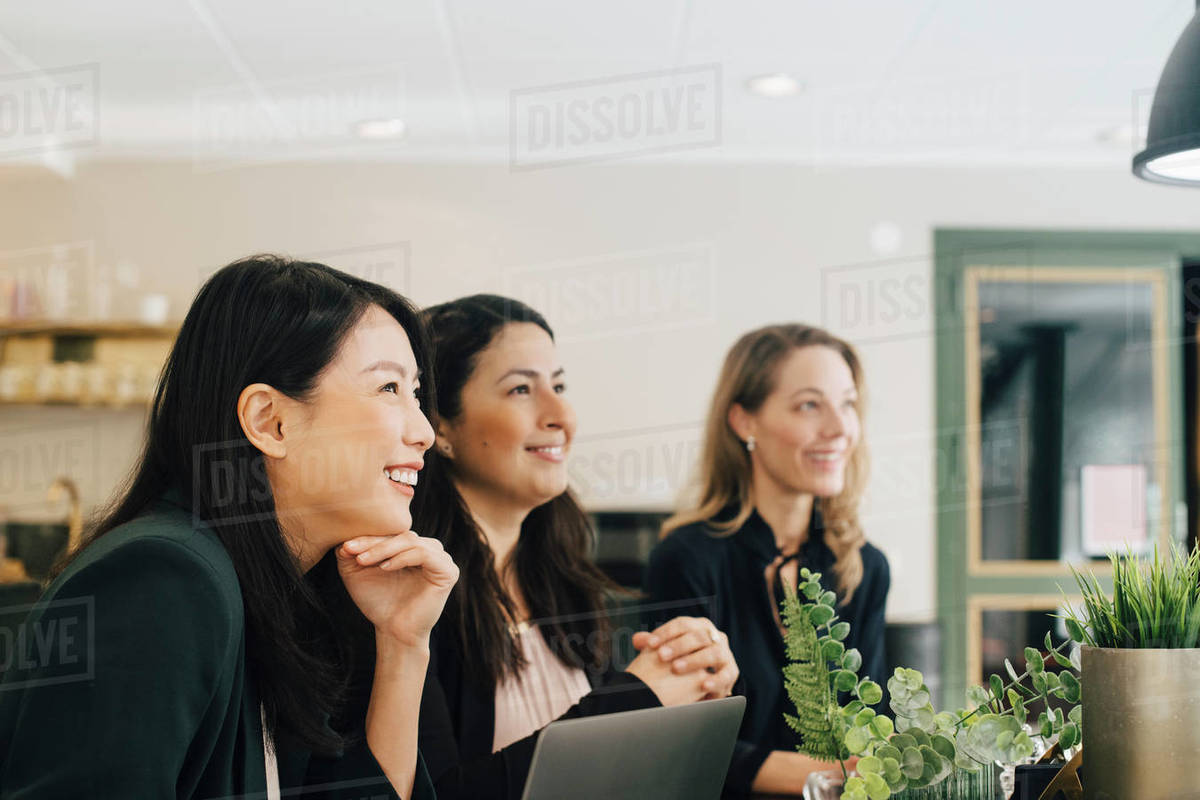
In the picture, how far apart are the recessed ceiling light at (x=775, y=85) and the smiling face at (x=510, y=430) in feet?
8.14

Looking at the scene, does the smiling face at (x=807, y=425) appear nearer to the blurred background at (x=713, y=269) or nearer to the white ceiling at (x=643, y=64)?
the white ceiling at (x=643, y=64)

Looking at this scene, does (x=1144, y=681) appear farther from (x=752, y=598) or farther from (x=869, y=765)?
(x=752, y=598)

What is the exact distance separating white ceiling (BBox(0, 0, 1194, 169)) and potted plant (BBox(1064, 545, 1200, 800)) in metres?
2.63

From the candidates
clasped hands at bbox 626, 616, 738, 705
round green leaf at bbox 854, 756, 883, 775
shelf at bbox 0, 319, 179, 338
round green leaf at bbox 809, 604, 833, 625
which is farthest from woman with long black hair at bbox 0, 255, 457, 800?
shelf at bbox 0, 319, 179, 338

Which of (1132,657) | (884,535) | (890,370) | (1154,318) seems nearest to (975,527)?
(884,535)

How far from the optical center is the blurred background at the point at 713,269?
4.39 metres

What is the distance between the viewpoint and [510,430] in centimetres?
182

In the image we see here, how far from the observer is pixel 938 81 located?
13.4ft

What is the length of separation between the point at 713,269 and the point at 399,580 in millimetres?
3467

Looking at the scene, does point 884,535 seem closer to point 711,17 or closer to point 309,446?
point 711,17

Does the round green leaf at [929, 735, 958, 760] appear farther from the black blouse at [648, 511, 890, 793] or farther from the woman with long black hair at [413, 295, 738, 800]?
the black blouse at [648, 511, 890, 793]

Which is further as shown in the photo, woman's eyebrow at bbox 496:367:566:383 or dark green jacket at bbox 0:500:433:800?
woman's eyebrow at bbox 496:367:566:383

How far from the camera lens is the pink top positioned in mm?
1661

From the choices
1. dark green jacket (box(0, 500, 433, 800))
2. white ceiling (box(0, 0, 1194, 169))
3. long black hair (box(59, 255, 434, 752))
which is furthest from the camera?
white ceiling (box(0, 0, 1194, 169))
